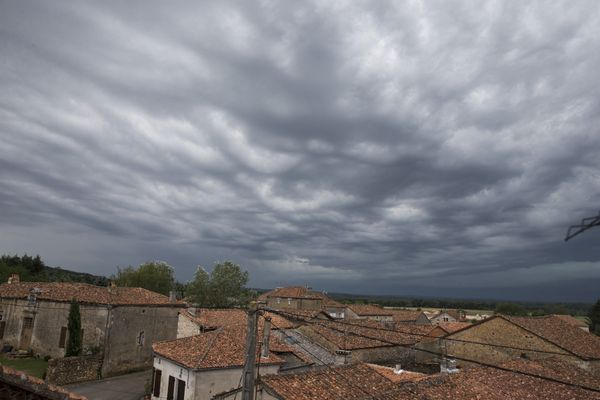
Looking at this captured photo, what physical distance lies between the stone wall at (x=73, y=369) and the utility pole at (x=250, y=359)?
2783 cm

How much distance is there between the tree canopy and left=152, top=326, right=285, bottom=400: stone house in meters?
39.7

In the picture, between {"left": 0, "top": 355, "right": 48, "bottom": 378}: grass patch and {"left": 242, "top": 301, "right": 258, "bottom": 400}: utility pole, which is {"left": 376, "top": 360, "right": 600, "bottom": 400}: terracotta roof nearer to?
{"left": 242, "top": 301, "right": 258, "bottom": 400}: utility pole

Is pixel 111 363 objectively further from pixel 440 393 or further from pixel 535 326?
pixel 535 326

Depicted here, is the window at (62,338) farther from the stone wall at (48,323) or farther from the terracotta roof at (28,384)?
the terracotta roof at (28,384)

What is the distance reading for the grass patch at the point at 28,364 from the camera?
3425 cm

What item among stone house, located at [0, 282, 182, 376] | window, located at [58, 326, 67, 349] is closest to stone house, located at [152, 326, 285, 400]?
stone house, located at [0, 282, 182, 376]

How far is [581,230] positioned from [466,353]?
35.4 meters

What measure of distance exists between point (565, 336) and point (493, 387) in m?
19.3

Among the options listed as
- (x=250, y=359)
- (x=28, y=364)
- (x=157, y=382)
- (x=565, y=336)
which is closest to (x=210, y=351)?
(x=157, y=382)

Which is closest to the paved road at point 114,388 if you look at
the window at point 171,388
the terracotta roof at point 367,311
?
the window at point 171,388

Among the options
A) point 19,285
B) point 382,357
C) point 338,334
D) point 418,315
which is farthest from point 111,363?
point 418,315

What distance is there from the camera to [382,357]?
132 feet

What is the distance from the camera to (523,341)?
114 ft

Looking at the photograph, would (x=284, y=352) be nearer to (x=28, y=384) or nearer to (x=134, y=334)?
(x=134, y=334)
